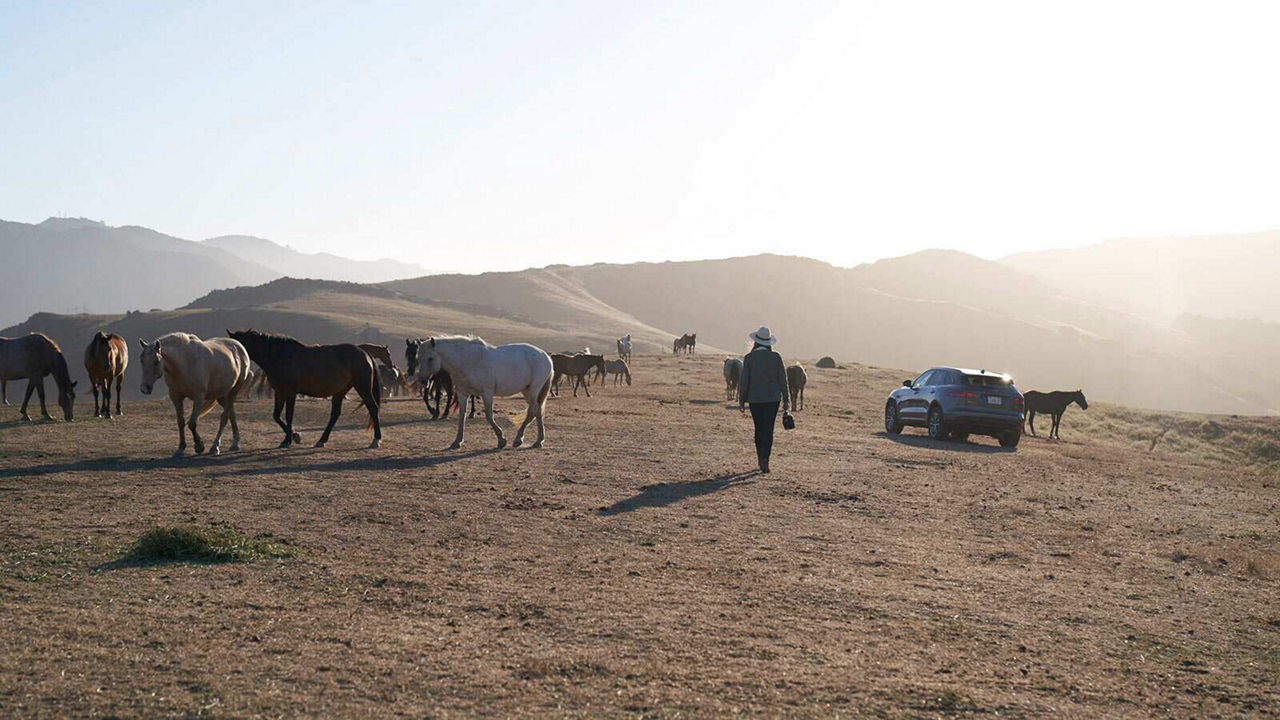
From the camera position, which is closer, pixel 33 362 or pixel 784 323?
pixel 33 362

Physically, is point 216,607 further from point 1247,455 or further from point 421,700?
point 1247,455

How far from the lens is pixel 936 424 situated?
2317 cm

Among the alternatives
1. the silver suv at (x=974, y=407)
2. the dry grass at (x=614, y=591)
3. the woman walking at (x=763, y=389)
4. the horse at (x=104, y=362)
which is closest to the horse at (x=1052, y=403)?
the silver suv at (x=974, y=407)

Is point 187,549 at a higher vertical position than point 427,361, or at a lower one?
lower

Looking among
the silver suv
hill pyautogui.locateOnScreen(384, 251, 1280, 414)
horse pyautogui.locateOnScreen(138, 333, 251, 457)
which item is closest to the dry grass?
horse pyautogui.locateOnScreen(138, 333, 251, 457)

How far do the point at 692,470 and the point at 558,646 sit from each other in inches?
362

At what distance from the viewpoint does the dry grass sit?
5.50 m

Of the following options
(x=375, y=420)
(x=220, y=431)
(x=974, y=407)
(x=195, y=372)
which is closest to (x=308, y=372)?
(x=375, y=420)

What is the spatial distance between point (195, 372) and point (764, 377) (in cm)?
916

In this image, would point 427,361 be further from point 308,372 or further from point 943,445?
point 943,445

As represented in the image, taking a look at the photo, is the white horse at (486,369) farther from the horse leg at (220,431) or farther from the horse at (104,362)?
the horse at (104,362)

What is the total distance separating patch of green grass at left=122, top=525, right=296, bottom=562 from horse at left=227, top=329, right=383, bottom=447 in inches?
309

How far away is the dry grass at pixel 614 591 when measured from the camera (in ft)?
18.0

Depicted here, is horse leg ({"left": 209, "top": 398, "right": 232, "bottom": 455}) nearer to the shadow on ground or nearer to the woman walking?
the woman walking
